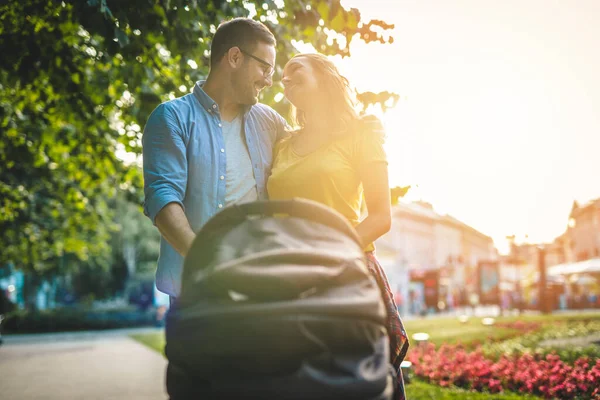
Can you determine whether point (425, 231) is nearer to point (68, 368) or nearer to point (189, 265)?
point (68, 368)

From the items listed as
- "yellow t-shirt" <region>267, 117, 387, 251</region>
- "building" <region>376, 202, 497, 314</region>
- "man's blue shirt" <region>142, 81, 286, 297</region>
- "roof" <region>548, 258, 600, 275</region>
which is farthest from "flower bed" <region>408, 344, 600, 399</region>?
"building" <region>376, 202, 497, 314</region>

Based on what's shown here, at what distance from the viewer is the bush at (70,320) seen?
28906 mm

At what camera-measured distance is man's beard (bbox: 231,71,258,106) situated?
8.69 ft

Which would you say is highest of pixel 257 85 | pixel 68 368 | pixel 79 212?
pixel 79 212

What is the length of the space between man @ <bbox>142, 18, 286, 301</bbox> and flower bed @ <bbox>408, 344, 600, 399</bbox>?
15.3 ft

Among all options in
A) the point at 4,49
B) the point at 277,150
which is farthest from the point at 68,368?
the point at 277,150

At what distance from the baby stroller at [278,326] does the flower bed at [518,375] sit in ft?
16.2

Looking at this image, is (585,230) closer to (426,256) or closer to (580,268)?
(426,256)

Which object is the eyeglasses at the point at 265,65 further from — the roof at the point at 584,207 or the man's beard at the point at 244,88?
the roof at the point at 584,207

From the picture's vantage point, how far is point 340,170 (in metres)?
2.38

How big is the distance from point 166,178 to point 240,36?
2.60 ft

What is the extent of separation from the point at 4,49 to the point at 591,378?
7285 millimetres

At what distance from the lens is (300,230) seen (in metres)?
1.78

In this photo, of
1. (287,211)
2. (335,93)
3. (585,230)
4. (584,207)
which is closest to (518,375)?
(335,93)
